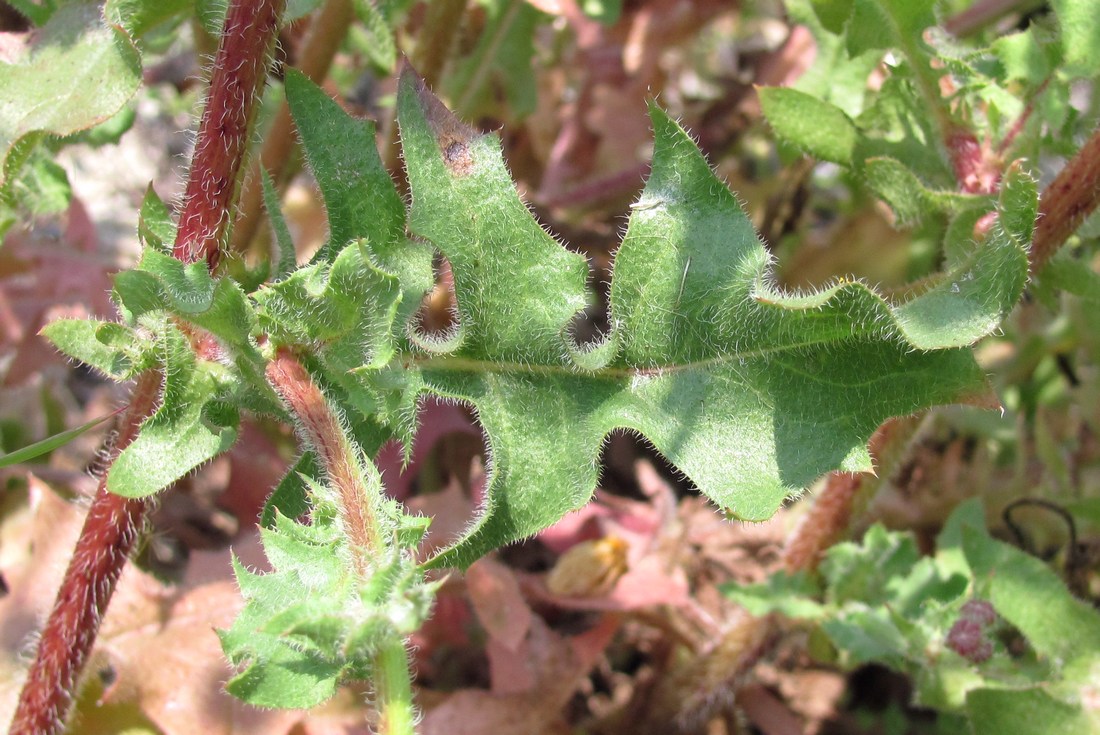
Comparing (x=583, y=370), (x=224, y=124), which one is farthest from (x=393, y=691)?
(x=224, y=124)

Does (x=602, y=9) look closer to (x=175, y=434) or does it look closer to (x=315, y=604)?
(x=175, y=434)

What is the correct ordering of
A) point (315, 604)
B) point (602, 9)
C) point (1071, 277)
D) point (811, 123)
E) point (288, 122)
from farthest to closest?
1. point (602, 9)
2. point (288, 122)
3. point (811, 123)
4. point (1071, 277)
5. point (315, 604)

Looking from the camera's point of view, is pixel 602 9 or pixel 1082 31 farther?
pixel 602 9

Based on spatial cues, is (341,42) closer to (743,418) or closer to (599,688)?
(743,418)

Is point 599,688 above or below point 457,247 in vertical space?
below

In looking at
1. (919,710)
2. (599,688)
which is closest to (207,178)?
(599,688)

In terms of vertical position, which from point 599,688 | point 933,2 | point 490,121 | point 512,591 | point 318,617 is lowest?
point 599,688

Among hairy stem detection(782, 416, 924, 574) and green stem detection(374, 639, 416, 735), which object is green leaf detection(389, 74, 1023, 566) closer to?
green stem detection(374, 639, 416, 735)

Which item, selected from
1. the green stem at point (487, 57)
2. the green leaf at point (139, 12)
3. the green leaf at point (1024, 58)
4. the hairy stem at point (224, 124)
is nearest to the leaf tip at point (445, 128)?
the hairy stem at point (224, 124)
